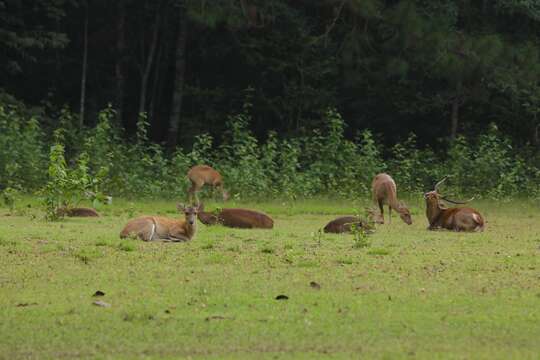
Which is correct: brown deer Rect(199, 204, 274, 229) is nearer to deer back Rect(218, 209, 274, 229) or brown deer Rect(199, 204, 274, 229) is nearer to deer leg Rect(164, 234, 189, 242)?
deer back Rect(218, 209, 274, 229)

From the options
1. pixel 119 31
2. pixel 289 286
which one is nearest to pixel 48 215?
pixel 289 286

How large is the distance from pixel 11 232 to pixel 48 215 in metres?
2.31

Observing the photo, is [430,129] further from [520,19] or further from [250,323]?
[250,323]

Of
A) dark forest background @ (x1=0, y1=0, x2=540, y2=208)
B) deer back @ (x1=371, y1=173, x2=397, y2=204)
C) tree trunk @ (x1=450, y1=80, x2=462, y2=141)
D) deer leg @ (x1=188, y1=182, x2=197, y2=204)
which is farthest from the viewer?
tree trunk @ (x1=450, y1=80, x2=462, y2=141)

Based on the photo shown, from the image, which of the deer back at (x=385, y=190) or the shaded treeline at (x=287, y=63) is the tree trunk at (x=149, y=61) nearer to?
the shaded treeline at (x=287, y=63)

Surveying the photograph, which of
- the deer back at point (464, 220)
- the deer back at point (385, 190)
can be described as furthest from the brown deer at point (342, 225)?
the deer back at point (385, 190)

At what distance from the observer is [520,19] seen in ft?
103

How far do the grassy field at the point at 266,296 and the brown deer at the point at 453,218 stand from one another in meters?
1.24

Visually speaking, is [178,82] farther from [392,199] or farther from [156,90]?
[392,199]

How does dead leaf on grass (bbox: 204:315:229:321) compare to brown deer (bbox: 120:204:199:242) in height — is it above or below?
above

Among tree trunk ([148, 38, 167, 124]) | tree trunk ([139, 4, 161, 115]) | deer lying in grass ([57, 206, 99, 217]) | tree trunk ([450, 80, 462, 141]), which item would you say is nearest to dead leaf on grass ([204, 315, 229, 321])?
deer lying in grass ([57, 206, 99, 217])

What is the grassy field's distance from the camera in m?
7.29

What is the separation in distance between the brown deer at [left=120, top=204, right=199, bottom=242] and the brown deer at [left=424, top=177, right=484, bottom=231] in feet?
14.8

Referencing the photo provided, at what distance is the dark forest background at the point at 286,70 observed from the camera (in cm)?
2883
